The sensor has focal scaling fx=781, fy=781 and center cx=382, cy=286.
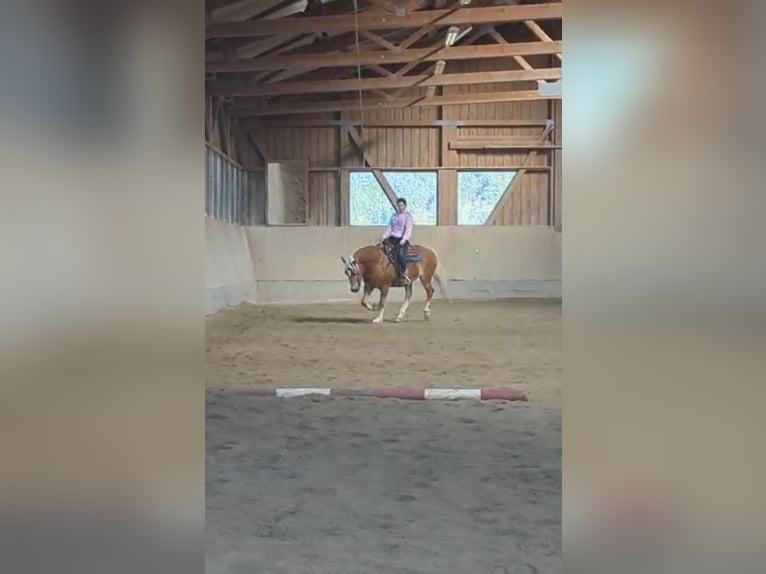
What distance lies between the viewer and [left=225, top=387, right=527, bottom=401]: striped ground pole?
4836 millimetres

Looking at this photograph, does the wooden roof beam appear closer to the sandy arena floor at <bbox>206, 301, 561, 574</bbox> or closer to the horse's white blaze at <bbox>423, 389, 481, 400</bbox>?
the sandy arena floor at <bbox>206, 301, 561, 574</bbox>

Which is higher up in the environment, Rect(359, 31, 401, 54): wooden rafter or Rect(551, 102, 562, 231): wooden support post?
Rect(359, 31, 401, 54): wooden rafter

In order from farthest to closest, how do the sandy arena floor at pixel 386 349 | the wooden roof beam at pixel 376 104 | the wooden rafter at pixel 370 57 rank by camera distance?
the wooden roof beam at pixel 376 104, the wooden rafter at pixel 370 57, the sandy arena floor at pixel 386 349

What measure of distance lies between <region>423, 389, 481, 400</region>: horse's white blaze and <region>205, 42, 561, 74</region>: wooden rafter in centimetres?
777

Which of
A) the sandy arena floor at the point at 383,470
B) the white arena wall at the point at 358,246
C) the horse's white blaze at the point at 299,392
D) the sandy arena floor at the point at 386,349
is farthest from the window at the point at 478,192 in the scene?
the horse's white blaze at the point at 299,392

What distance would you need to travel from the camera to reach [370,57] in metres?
12.1

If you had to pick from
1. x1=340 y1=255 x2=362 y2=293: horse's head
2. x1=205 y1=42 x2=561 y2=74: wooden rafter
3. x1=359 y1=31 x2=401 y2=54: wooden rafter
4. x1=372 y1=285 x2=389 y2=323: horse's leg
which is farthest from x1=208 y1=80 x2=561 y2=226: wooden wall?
x1=372 y1=285 x2=389 y2=323: horse's leg

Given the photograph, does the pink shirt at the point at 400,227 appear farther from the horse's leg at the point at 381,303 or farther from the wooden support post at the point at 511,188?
the wooden support post at the point at 511,188

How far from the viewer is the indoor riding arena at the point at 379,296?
2688 millimetres

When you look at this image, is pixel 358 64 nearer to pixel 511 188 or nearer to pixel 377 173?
pixel 377 173

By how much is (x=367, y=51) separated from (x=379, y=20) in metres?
2.55

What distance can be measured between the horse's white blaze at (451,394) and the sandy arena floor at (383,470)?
15 cm
